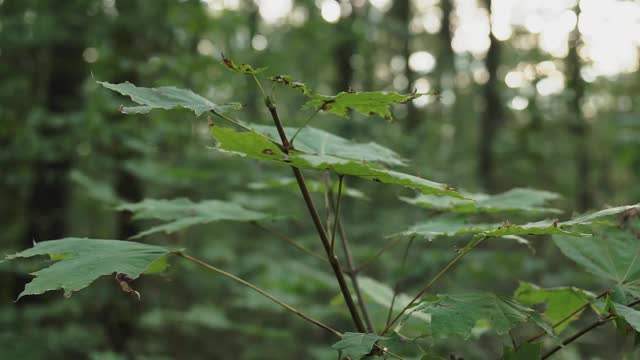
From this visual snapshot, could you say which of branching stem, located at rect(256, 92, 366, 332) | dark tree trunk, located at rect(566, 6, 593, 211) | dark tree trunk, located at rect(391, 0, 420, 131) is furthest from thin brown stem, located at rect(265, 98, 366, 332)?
dark tree trunk, located at rect(391, 0, 420, 131)

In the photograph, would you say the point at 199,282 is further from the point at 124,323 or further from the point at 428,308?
the point at 428,308

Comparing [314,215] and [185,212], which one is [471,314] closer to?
[314,215]

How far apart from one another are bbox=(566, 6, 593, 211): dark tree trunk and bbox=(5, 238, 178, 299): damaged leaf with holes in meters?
9.12

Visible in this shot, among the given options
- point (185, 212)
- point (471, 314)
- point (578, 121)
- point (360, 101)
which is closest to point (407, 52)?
point (578, 121)

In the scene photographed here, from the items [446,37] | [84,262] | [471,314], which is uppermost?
[446,37]

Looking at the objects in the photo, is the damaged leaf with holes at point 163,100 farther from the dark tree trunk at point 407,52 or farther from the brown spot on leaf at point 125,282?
the dark tree trunk at point 407,52

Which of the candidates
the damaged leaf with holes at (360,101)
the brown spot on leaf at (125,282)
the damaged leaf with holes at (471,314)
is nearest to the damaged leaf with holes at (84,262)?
the brown spot on leaf at (125,282)

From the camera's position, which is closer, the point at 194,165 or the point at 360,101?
the point at 360,101

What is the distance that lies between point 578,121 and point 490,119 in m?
2.25

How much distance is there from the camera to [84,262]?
1.26m

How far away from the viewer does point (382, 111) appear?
4.31ft

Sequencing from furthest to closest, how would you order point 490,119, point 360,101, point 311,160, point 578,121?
point 490,119
point 578,121
point 360,101
point 311,160

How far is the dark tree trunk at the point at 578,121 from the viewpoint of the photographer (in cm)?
927

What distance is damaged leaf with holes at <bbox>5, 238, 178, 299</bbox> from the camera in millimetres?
1186
